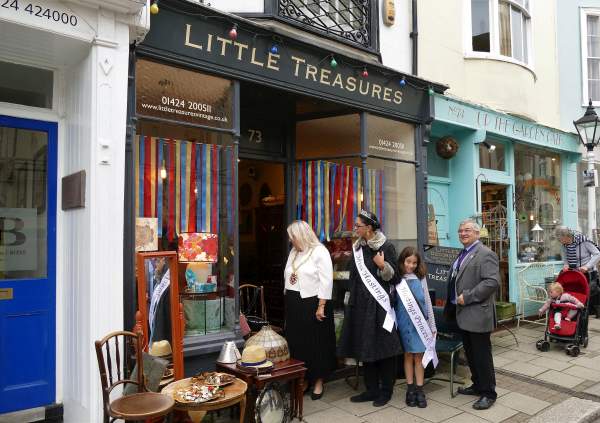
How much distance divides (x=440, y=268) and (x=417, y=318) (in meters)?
2.10

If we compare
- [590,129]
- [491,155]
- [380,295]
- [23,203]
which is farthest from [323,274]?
[590,129]

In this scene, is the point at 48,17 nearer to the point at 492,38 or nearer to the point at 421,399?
the point at 421,399

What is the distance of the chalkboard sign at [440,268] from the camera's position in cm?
682

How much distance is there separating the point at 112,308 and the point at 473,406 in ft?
11.9

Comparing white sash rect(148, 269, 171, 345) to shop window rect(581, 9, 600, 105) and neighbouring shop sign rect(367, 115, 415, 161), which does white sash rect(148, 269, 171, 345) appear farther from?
shop window rect(581, 9, 600, 105)

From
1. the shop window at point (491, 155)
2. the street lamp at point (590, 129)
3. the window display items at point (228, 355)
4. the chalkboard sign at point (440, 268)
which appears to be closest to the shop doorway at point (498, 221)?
the shop window at point (491, 155)

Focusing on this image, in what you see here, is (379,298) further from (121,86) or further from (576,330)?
(576,330)

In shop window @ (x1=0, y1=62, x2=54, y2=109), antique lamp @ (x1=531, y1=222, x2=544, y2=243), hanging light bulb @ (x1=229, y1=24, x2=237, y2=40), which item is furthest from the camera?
antique lamp @ (x1=531, y1=222, x2=544, y2=243)

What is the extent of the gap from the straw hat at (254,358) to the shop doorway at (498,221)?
623 centimetres

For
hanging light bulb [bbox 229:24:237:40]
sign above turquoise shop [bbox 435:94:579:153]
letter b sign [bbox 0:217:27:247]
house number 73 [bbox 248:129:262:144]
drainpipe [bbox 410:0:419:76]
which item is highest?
drainpipe [bbox 410:0:419:76]

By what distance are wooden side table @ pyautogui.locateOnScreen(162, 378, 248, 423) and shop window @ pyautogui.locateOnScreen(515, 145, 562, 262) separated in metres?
7.51

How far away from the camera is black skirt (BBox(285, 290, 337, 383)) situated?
16.6 ft

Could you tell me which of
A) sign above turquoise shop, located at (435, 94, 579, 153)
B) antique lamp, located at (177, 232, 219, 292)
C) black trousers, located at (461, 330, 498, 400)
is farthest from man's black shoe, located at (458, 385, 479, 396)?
sign above turquoise shop, located at (435, 94, 579, 153)

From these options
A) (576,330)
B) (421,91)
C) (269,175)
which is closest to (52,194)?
(269,175)
